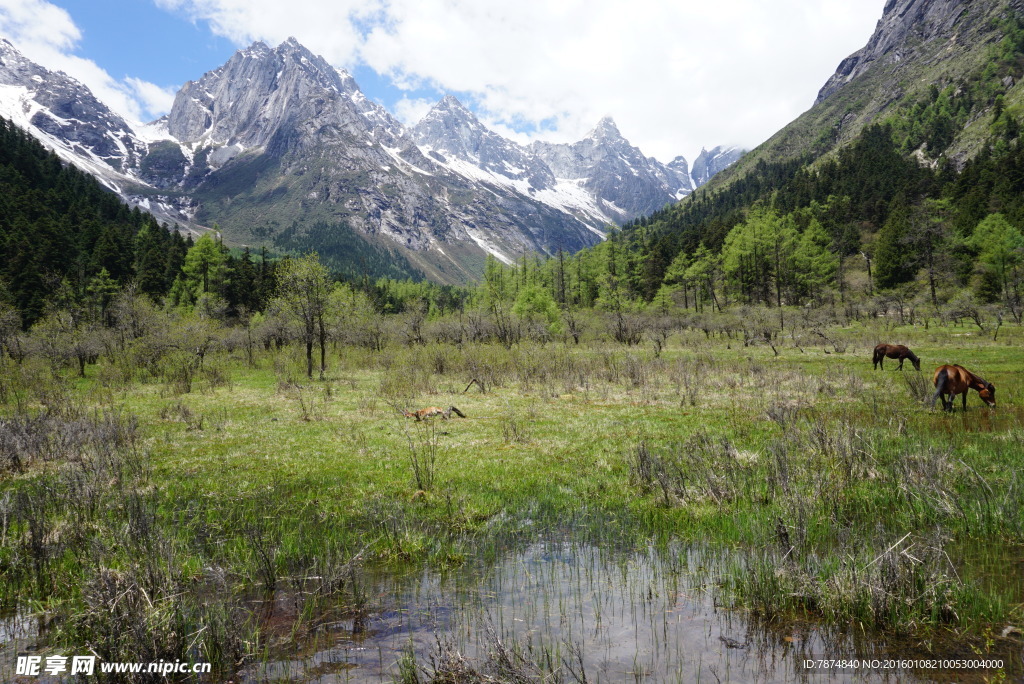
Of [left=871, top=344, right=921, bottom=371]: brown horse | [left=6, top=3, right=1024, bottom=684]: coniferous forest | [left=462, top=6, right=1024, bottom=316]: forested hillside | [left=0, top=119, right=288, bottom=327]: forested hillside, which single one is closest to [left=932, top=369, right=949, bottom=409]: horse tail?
[left=6, top=3, right=1024, bottom=684]: coniferous forest

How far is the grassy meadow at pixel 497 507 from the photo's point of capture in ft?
16.1

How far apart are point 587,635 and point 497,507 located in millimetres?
4410

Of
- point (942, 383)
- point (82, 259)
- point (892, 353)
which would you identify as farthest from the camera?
point (82, 259)

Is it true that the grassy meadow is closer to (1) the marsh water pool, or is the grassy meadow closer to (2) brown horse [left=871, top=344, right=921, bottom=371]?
(1) the marsh water pool

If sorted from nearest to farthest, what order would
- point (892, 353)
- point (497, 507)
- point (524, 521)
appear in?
point (524, 521) < point (497, 507) < point (892, 353)

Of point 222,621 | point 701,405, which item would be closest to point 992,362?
point 701,405

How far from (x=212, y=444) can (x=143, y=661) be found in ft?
42.4

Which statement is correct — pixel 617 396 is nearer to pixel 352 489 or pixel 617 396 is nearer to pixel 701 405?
pixel 701 405

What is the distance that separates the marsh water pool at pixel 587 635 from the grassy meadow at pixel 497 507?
274mm

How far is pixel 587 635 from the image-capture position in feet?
16.1

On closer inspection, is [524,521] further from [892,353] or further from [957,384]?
[892,353]

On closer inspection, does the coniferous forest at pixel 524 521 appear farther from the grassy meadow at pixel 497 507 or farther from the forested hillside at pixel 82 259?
the forested hillside at pixel 82 259

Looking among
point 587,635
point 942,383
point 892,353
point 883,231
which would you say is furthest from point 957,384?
point 883,231

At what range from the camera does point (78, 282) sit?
253 ft
